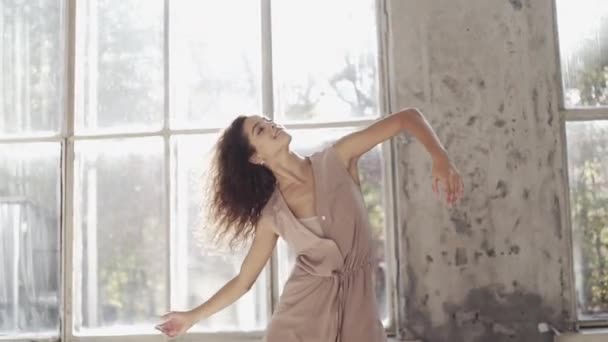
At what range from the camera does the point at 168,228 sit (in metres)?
2.18

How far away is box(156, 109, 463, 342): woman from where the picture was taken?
167 centimetres

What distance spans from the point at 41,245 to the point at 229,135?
0.86m

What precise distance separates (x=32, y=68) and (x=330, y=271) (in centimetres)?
138

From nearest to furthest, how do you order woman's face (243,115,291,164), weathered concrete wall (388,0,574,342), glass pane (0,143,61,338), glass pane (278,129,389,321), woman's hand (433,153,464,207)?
woman's hand (433,153,464,207)
woman's face (243,115,291,164)
weathered concrete wall (388,0,574,342)
glass pane (278,129,389,321)
glass pane (0,143,61,338)

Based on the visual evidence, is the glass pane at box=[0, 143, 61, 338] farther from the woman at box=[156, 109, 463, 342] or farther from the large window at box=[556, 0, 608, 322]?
the large window at box=[556, 0, 608, 322]

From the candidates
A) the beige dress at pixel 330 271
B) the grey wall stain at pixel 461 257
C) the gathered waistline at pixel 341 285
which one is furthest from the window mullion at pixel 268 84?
the grey wall stain at pixel 461 257

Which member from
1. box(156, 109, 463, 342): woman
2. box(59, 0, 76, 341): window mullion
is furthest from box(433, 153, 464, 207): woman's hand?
box(59, 0, 76, 341): window mullion

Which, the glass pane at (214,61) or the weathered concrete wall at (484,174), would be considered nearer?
the weathered concrete wall at (484,174)

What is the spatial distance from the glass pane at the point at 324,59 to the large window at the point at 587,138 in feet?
2.12

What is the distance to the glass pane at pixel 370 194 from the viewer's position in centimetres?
211

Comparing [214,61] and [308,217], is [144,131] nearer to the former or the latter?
[214,61]

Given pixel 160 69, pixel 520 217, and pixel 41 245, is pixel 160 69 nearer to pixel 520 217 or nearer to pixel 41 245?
pixel 41 245

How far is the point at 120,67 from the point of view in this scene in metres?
2.31

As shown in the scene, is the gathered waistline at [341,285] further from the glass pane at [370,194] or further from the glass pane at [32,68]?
the glass pane at [32,68]
